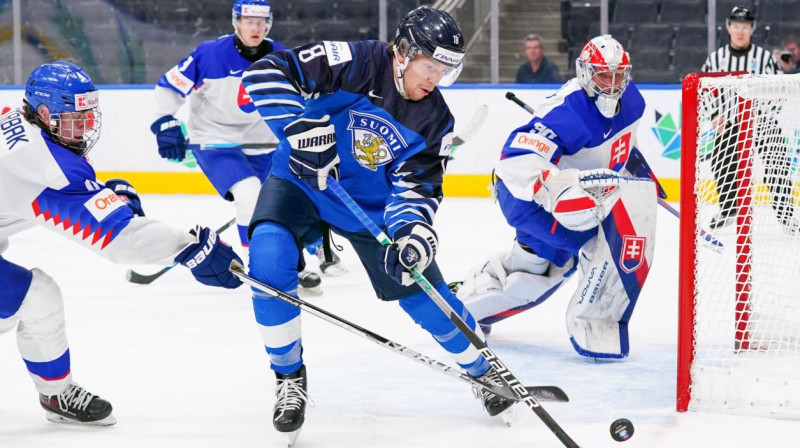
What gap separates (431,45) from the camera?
8.30 ft

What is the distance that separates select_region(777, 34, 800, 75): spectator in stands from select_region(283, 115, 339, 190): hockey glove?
4.91 m

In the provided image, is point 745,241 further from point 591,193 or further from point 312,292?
point 312,292

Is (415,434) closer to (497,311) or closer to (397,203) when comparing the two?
(397,203)

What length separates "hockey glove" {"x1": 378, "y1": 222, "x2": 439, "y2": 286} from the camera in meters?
2.51

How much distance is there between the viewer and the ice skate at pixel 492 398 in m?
2.70

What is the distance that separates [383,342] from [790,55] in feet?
16.3

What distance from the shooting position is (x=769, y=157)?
10.9 feet

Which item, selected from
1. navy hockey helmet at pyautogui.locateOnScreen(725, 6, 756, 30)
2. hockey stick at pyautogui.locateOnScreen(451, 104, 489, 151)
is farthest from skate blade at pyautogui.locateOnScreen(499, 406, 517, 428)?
navy hockey helmet at pyautogui.locateOnScreen(725, 6, 756, 30)

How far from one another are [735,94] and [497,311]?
104cm

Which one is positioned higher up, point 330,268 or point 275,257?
point 275,257

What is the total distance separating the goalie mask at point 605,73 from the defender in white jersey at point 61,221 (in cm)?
124

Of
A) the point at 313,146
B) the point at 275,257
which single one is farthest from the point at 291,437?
the point at 313,146

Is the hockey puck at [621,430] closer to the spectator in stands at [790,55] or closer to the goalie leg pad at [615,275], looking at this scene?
the goalie leg pad at [615,275]

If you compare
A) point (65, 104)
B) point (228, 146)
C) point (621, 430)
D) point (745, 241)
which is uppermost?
point (65, 104)
